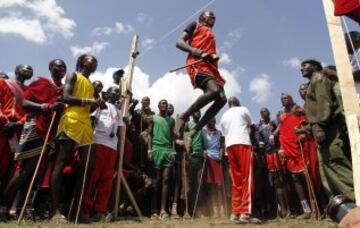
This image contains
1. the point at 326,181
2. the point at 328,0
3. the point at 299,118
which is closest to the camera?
the point at 328,0

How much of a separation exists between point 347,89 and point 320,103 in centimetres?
166

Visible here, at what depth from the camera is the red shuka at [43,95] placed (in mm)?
5790

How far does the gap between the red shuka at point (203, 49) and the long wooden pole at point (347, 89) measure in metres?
1.79

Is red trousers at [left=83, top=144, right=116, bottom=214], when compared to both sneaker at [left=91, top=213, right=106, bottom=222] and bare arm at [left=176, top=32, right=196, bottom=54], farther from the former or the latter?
bare arm at [left=176, top=32, right=196, bottom=54]

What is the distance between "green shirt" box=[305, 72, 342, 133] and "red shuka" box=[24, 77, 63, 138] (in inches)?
139

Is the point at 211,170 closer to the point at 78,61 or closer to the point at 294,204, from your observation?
the point at 294,204

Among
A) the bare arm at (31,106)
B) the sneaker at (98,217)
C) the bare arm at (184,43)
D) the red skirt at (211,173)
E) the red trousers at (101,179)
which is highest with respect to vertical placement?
the bare arm at (184,43)

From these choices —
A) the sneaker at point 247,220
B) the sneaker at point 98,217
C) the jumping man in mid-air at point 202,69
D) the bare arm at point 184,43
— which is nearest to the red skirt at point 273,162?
the sneaker at point 247,220

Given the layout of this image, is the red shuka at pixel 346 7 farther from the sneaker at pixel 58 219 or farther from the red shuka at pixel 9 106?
the red shuka at pixel 9 106

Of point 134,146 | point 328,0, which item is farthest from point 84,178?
point 328,0

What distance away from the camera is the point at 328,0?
3730mm

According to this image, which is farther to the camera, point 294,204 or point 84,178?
point 294,204

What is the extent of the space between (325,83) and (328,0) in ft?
5.29

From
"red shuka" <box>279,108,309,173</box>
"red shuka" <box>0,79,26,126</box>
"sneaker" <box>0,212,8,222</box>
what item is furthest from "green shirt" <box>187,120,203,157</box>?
"sneaker" <box>0,212,8,222</box>
